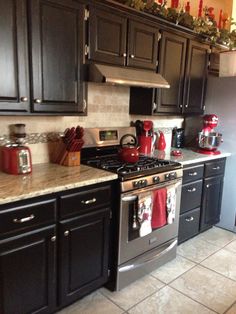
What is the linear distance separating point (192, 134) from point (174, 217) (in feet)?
4.73

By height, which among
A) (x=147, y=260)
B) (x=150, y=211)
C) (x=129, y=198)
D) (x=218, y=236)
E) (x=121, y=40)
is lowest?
(x=218, y=236)

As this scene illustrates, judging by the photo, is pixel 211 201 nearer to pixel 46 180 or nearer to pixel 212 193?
pixel 212 193

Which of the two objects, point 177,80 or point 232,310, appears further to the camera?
point 177,80

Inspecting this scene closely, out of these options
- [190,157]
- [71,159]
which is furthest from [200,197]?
[71,159]

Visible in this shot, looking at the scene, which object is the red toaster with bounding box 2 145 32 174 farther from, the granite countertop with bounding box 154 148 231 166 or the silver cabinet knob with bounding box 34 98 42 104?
the granite countertop with bounding box 154 148 231 166

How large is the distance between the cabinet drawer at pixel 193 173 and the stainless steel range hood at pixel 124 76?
868mm

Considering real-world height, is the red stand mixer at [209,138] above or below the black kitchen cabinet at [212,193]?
above

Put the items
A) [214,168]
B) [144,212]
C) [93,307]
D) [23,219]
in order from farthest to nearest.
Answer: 1. [214,168]
2. [144,212]
3. [93,307]
4. [23,219]

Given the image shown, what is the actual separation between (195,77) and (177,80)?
1.19 ft

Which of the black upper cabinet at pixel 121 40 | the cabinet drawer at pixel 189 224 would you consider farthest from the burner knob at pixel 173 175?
the black upper cabinet at pixel 121 40

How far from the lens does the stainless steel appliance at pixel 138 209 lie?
6.65 feet

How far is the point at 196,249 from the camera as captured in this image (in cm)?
283

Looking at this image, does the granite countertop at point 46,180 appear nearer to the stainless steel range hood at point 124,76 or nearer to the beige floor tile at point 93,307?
the stainless steel range hood at point 124,76

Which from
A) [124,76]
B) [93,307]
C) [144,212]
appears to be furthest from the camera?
[124,76]
